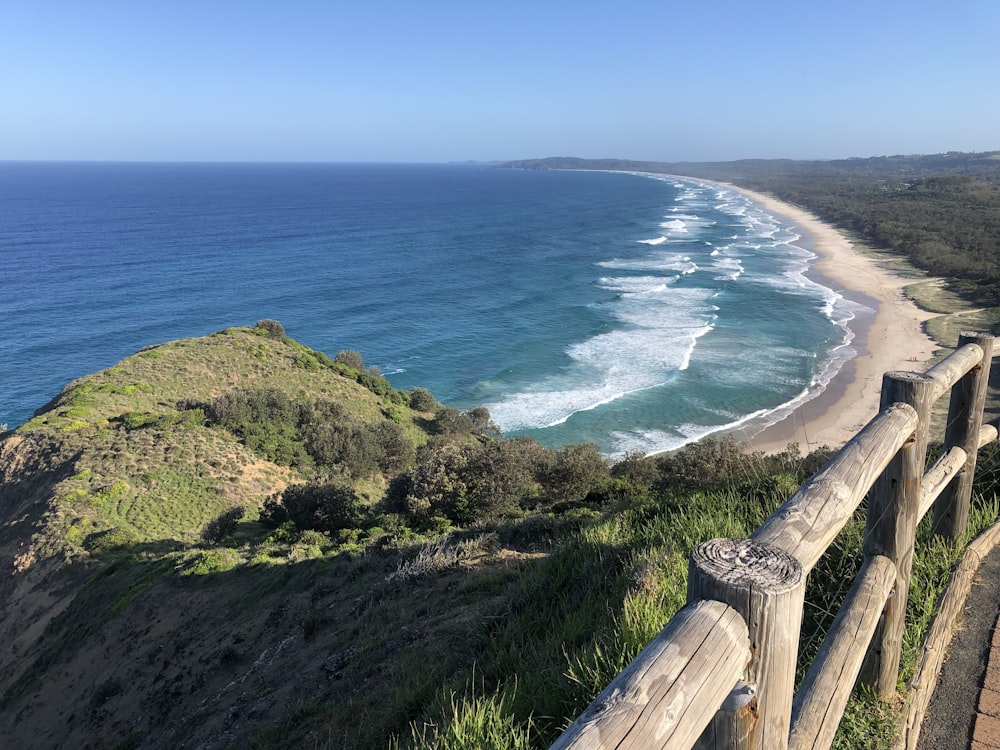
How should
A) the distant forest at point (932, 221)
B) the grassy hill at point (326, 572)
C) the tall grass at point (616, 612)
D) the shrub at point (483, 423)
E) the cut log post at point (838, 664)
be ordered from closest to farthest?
1. the cut log post at point (838, 664)
2. the tall grass at point (616, 612)
3. the grassy hill at point (326, 572)
4. the shrub at point (483, 423)
5. the distant forest at point (932, 221)

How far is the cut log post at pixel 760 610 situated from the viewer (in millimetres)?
1351

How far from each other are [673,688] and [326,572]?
9.24m

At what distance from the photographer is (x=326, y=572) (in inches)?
381

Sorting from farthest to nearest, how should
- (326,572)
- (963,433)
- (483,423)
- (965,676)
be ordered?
(483,423), (326,572), (963,433), (965,676)

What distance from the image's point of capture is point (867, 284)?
49.2 metres

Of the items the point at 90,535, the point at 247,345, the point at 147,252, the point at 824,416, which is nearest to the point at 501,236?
the point at 147,252

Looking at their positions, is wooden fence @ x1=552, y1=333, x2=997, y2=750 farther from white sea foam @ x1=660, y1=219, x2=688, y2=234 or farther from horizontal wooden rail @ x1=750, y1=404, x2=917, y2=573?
white sea foam @ x1=660, y1=219, x2=688, y2=234

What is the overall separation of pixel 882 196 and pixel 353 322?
99.2 metres

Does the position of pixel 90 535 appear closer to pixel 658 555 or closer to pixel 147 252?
pixel 658 555

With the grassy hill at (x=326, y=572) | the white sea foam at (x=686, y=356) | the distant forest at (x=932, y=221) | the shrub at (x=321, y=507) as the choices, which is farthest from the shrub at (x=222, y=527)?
the distant forest at (x=932, y=221)

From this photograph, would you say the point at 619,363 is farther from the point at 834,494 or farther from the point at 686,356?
the point at 834,494

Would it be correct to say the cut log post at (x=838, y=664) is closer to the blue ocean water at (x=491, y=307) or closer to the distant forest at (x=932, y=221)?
the blue ocean water at (x=491, y=307)

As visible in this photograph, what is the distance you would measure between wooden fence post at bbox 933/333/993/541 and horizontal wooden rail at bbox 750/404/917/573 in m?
1.52

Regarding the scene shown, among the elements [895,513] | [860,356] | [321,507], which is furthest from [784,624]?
[860,356]
